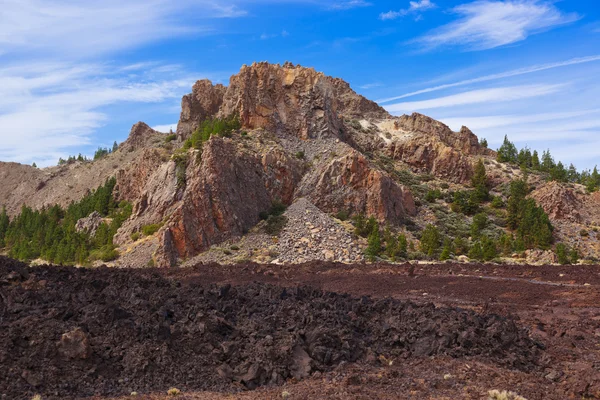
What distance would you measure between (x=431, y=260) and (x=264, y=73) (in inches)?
1059

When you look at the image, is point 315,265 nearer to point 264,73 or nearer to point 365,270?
point 365,270

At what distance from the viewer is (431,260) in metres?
42.5

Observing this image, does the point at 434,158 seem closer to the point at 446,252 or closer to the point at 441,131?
the point at 441,131

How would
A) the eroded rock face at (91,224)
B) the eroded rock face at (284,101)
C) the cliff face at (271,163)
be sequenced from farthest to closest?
1. the eroded rock face at (284,101)
2. the eroded rock face at (91,224)
3. the cliff face at (271,163)

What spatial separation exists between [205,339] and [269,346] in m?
1.45

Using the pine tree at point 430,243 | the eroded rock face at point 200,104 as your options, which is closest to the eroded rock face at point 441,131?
the eroded rock face at point 200,104

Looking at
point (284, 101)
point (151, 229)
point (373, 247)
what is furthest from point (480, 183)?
point (151, 229)

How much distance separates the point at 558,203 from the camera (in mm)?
56000

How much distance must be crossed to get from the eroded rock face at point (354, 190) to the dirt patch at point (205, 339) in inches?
1280

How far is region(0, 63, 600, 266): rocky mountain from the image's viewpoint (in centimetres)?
4369

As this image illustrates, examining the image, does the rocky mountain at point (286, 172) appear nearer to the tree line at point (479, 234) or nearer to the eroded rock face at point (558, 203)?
the eroded rock face at point (558, 203)

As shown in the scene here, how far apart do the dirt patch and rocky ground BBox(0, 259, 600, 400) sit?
0.03m

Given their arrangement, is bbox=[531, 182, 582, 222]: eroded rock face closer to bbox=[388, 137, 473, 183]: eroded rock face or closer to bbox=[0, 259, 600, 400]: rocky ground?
bbox=[388, 137, 473, 183]: eroded rock face

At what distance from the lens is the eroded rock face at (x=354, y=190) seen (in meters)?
49.5
